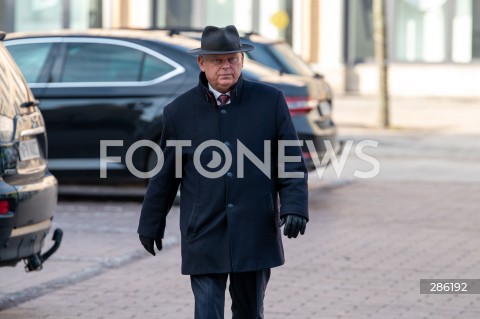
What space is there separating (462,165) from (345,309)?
336 inches

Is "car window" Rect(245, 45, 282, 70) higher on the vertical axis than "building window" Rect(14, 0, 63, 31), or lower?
higher

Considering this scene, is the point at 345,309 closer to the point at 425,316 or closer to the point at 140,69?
the point at 425,316

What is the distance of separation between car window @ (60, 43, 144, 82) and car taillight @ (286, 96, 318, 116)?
1.45 meters

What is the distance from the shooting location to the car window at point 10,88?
23.2 feet

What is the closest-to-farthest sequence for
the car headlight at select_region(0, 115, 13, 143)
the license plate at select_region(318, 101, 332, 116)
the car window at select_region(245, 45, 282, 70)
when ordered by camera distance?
the car headlight at select_region(0, 115, 13, 143), the license plate at select_region(318, 101, 332, 116), the car window at select_region(245, 45, 282, 70)

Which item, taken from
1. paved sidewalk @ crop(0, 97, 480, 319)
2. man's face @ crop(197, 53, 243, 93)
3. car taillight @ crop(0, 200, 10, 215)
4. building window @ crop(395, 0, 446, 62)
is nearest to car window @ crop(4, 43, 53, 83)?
paved sidewalk @ crop(0, 97, 480, 319)

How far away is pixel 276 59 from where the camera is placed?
1316 centimetres

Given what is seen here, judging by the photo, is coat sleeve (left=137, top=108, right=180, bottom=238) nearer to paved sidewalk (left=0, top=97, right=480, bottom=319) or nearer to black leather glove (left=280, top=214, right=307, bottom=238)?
black leather glove (left=280, top=214, right=307, bottom=238)

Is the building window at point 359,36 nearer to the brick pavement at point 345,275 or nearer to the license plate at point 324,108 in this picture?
the license plate at point 324,108

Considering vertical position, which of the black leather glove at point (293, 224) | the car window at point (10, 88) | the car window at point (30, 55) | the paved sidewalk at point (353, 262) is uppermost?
the car window at point (10, 88)

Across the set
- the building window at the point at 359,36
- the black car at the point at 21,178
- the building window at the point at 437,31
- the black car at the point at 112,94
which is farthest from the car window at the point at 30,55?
the building window at the point at 437,31

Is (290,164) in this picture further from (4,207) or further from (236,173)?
(4,207)

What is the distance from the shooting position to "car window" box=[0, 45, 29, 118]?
23.2 ft

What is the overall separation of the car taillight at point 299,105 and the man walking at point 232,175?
6.27m
